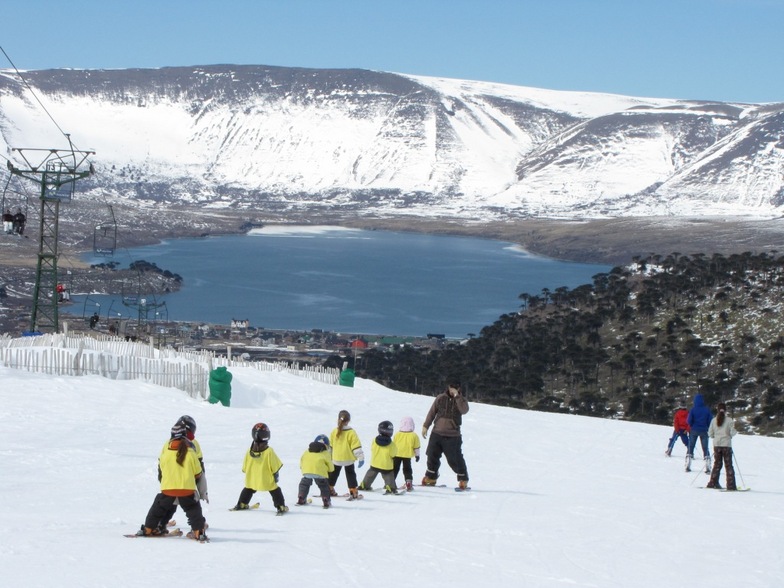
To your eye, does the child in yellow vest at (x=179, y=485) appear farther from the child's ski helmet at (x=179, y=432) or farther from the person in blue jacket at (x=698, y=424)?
the person in blue jacket at (x=698, y=424)

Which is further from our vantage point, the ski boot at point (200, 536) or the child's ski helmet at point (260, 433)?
the child's ski helmet at point (260, 433)

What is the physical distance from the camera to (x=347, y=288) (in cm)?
14225

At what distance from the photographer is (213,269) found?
16275 cm

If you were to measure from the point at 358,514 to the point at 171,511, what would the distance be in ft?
8.46

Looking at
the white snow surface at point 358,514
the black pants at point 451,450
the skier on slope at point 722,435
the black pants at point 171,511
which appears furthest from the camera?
the skier on slope at point 722,435

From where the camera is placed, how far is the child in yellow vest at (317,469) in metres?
12.1

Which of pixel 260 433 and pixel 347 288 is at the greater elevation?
pixel 260 433

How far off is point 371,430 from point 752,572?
11045 mm

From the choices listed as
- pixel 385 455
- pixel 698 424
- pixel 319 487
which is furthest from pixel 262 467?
pixel 698 424

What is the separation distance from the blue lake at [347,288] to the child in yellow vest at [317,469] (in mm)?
65874

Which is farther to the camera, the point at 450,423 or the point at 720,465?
the point at 720,465

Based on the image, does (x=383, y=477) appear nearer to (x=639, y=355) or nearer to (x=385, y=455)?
(x=385, y=455)

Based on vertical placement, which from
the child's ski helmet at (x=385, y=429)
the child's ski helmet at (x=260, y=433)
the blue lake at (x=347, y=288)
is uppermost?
the child's ski helmet at (x=260, y=433)

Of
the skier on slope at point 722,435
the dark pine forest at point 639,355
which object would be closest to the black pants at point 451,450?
the skier on slope at point 722,435
